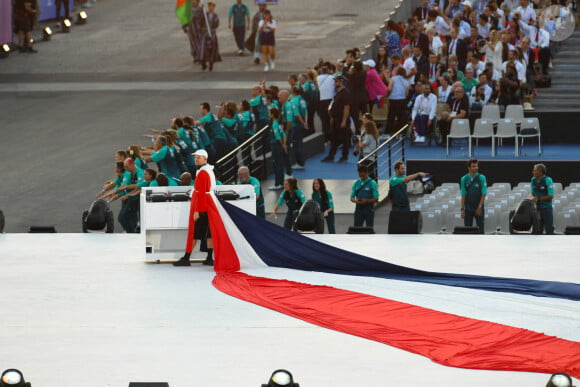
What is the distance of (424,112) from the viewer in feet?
94.4

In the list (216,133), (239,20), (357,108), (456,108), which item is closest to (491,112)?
(456,108)

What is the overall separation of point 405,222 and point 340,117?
7.46 m

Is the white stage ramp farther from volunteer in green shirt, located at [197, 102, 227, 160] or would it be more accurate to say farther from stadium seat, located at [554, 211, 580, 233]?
volunteer in green shirt, located at [197, 102, 227, 160]

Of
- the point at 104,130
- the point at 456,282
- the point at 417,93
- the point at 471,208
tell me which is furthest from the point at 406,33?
the point at 456,282

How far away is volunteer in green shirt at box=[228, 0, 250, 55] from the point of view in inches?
1512

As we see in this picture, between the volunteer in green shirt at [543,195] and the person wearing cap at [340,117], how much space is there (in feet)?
23.9

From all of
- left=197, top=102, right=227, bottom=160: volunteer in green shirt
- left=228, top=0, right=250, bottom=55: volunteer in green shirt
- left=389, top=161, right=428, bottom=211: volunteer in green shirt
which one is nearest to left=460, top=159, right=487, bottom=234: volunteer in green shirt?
left=389, top=161, right=428, bottom=211: volunteer in green shirt

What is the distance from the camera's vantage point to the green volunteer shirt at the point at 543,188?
21078 millimetres

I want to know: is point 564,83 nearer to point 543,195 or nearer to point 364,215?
point 543,195

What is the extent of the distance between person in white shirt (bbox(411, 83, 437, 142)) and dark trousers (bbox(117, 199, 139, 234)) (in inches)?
335

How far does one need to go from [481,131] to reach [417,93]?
1741 mm

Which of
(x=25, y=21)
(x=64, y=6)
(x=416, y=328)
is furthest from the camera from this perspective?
(x=64, y=6)

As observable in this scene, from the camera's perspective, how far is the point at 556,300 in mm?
15984

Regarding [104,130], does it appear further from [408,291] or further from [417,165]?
[408,291]
